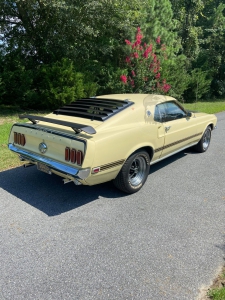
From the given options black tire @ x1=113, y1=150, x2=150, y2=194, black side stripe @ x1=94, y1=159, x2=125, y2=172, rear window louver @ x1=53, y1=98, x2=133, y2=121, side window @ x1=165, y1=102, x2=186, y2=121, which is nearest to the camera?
black side stripe @ x1=94, y1=159, x2=125, y2=172

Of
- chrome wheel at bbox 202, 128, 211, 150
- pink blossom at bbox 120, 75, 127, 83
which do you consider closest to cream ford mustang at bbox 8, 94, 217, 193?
chrome wheel at bbox 202, 128, 211, 150

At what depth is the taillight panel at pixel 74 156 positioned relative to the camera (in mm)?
3207

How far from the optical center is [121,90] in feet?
40.3

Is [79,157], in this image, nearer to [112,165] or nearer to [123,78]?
[112,165]

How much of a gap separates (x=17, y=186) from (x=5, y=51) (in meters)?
8.26

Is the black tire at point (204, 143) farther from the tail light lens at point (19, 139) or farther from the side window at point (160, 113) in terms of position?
the tail light lens at point (19, 139)

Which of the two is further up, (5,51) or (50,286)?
(5,51)

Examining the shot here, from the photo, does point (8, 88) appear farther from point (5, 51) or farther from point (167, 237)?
point (167, 237)

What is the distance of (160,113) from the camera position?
15.0ft

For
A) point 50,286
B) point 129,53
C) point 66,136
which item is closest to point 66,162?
point 66,136

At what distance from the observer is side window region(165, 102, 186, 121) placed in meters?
4.78

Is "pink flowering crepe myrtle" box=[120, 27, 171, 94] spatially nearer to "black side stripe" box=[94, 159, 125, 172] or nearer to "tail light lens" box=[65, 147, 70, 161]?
"black side stripe" box=[94, 159, 125, 172]

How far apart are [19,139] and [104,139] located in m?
1.54

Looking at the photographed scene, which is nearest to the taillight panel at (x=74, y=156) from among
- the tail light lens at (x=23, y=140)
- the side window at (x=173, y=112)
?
the tail light lens at (x=23, y=140)
